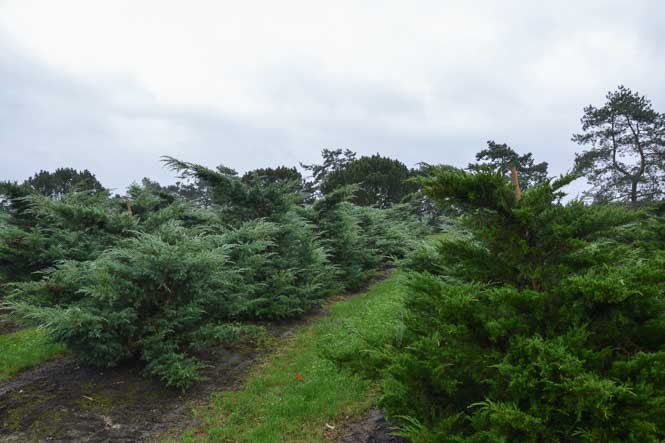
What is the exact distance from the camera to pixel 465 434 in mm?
2596

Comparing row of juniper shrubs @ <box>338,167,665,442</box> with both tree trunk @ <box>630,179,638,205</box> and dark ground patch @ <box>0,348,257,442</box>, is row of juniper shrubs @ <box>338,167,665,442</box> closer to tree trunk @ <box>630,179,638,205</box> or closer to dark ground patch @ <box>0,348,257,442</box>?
dark ground patch @ <box>0,348,257,442</box>

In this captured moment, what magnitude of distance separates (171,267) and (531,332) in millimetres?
4078

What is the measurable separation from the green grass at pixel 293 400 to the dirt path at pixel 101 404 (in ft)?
0.96

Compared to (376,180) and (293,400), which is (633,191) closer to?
(376,180)

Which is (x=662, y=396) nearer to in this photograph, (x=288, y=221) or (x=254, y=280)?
(x=254, y=280)

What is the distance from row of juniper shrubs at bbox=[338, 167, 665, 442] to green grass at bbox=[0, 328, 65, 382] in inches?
221

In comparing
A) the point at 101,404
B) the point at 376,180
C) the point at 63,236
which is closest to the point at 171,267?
the point at 101,404

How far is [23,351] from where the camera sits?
21.7ft

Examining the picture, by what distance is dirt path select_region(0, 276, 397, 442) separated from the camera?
4023 mm

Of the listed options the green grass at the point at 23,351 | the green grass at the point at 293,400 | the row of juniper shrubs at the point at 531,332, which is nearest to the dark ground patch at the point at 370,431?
the green grass at the point at 293,400

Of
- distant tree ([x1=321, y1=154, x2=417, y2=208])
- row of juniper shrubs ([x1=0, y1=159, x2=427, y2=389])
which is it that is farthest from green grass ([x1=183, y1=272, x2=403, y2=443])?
distant tree ([x1=321, y1=154, x2=417, y2=208])

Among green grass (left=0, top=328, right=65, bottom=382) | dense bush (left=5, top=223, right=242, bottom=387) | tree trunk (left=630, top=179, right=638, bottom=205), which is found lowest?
green grass (left=0, top=328, right=65, bottom=382)

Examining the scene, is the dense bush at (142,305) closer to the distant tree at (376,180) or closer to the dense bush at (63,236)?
the dense bush at (63,236)

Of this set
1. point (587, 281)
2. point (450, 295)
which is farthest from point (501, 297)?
point (587, 281)
